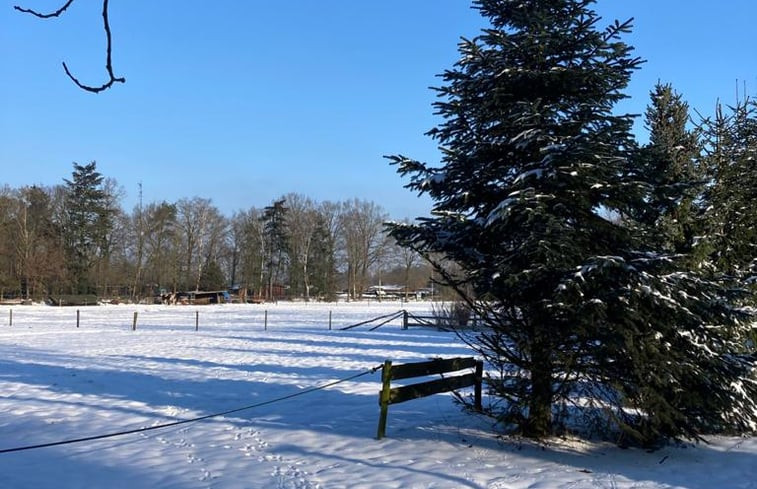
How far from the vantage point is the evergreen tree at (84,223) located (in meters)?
64.1

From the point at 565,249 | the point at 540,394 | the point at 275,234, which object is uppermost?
Answer: the point at 275,234

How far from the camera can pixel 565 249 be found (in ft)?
23.5

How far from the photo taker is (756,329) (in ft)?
28.8

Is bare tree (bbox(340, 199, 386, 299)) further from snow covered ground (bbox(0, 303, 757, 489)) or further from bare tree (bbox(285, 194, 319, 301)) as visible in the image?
snow covered ground (bbox(0, 303, 757, 489))

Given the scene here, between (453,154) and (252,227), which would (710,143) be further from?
(252,227)

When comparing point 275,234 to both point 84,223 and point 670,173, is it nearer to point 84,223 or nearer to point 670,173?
point 84,223

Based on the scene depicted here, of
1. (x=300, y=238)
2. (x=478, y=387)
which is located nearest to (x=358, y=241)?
(x=300, y=238)

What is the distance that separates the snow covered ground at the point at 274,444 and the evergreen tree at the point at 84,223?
52926mm

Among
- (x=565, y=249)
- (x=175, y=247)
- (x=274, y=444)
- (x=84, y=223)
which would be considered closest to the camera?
(x=565, y=249)

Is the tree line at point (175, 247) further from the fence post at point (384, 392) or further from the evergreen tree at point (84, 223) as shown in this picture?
the fence post at point (384, 392)

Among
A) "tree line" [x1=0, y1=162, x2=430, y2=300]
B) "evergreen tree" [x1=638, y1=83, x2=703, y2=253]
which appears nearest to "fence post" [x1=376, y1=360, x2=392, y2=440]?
"evergreen tree" [x1=638, y1=83, x2=703, y2=253]

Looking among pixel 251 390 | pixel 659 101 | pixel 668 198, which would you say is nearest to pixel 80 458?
pixel 251 390

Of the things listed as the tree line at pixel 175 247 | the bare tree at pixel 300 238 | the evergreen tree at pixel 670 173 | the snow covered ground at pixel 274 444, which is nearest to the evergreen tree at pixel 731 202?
the evergreen tree at pixel 670 173

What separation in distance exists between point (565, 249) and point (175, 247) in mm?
74729
